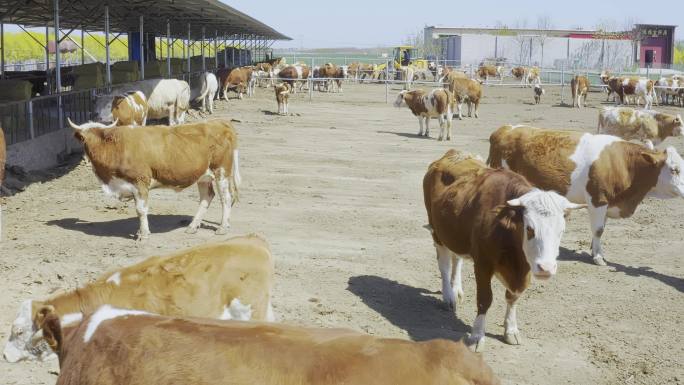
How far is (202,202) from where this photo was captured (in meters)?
11.2

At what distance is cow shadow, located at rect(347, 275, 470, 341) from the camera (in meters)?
7.44

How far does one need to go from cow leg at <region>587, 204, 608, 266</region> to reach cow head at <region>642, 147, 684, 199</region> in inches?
31.4

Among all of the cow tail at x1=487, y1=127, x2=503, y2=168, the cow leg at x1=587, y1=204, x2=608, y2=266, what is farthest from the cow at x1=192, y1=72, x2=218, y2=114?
the cow leg at x1=587, y1=204, x2=608, y2=266

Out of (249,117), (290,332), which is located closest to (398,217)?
(290,332)

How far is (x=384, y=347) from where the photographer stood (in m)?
3.19

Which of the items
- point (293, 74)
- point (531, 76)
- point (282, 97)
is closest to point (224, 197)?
point (282, 97)

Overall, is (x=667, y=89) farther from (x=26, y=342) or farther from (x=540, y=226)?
(x=26, y=342)

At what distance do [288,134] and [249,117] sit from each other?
580cm

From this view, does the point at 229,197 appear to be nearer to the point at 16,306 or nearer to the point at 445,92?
the point at 16,306

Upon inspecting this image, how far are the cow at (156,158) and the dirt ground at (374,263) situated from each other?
583 mm

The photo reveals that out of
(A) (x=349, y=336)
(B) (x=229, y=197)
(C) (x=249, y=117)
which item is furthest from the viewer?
(C) (x=249, y=117)

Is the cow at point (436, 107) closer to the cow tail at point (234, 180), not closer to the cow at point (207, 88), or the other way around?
the cow at point (207, 88)

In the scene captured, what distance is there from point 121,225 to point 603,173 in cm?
650

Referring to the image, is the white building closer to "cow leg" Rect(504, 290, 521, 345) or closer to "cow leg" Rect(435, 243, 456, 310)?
"cow leg" Rect(435, 243, 456, 310)
